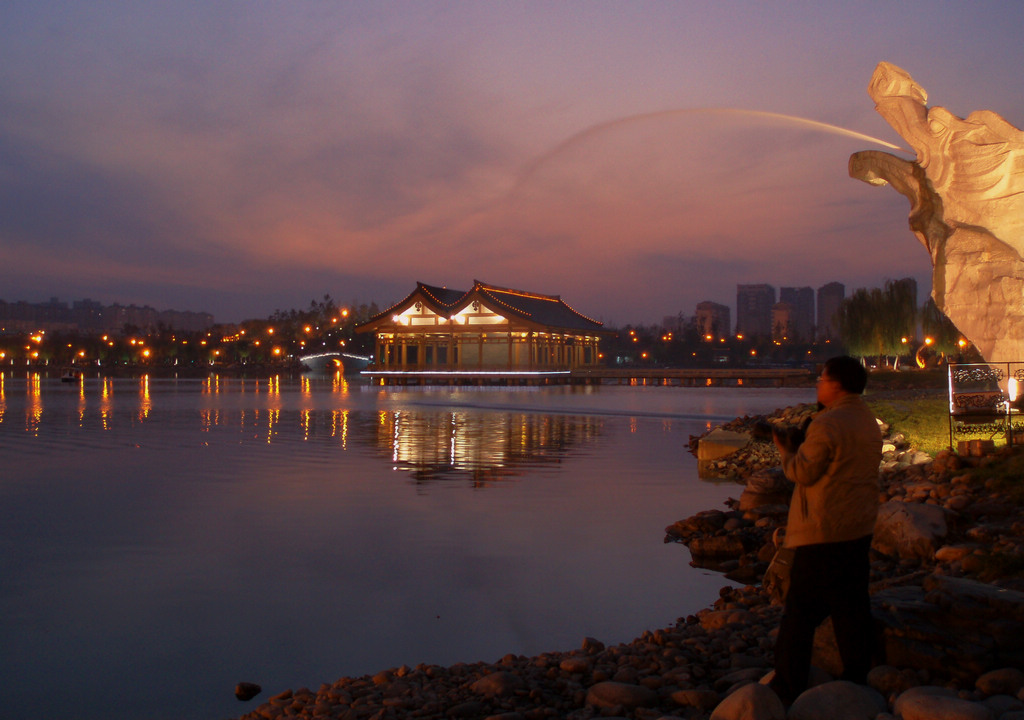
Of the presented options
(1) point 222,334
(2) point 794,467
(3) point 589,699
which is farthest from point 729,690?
(1) point 222,334

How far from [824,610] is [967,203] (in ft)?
30.5

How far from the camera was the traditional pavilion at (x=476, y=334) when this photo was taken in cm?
5612

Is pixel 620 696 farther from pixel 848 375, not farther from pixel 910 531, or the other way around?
pixel 910 531

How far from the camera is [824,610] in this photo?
12.1 feet

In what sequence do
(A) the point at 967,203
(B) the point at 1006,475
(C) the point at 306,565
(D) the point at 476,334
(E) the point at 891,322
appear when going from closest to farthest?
(C) the point at 306,565 < (B) the point at 1006,475 < (A) the point at 967,203 < (E) the point at 891,322 < (D) the point at 476,334

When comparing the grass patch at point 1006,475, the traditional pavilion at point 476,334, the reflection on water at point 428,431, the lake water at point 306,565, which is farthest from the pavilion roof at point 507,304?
the grass patch at point 1006,475

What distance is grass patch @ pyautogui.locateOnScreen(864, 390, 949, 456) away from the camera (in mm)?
11859

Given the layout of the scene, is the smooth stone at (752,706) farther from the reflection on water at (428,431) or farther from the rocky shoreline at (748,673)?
the reflection on water at (428,431)

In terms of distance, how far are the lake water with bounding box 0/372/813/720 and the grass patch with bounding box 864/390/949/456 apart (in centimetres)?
288

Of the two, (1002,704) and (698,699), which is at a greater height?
(1002,704)

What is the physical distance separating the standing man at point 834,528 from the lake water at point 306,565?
6.40ft

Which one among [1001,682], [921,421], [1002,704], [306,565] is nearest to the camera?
[1002,704]

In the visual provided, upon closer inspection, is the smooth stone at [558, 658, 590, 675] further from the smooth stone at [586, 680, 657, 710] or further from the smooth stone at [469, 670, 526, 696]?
the smooth stone at [586, 680, 657, 710]

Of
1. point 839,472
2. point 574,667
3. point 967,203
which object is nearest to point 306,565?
point 574,667
